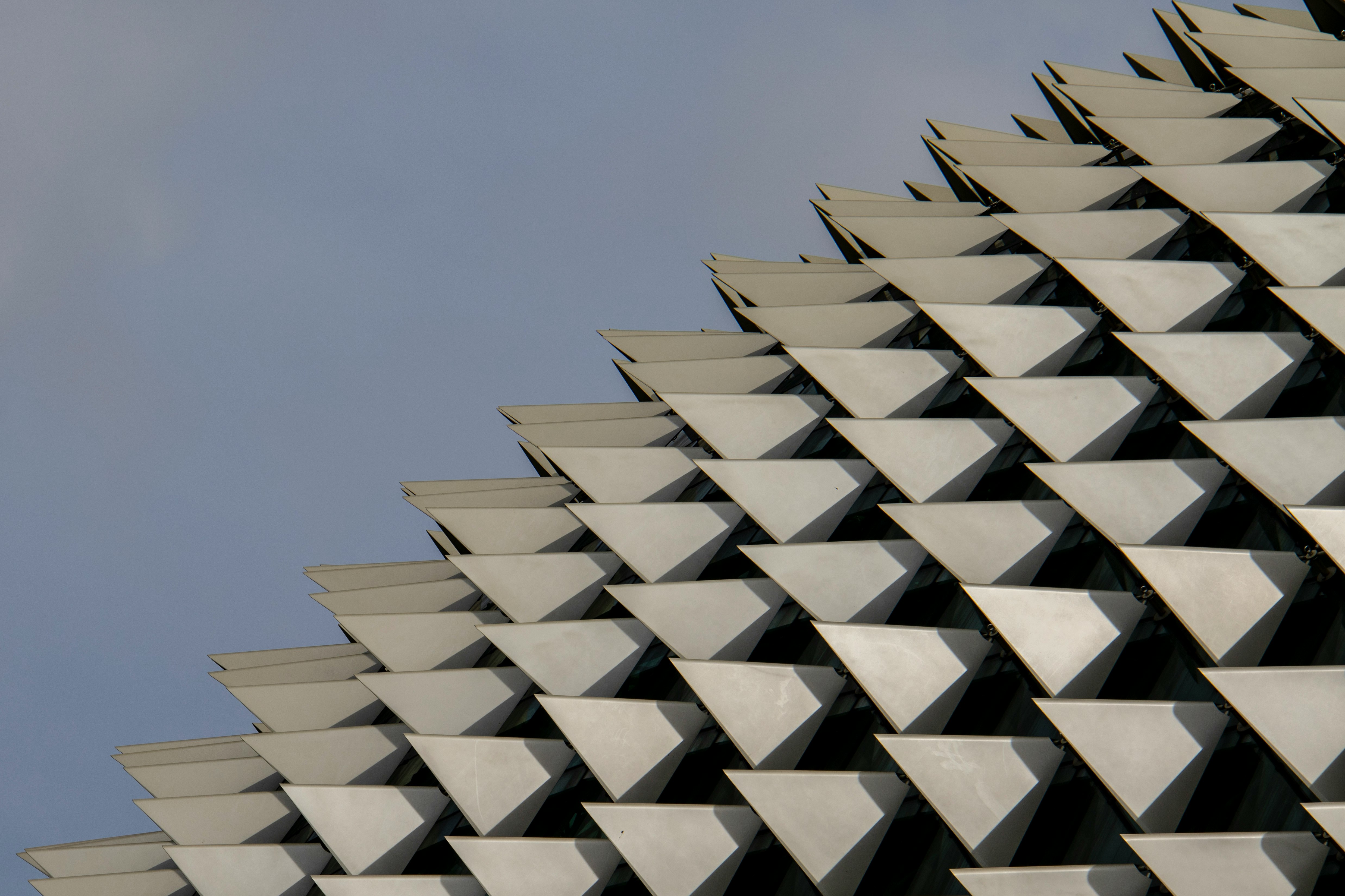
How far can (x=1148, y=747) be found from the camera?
9.33m

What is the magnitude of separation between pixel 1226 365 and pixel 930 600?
4399 millimetres

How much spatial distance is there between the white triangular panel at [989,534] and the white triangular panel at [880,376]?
130 inches

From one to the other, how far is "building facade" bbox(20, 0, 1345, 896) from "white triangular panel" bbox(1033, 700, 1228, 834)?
3 centimetres

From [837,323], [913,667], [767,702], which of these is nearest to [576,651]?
[767,702]

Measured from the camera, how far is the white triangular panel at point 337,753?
15555 mm

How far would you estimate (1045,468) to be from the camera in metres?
11.6

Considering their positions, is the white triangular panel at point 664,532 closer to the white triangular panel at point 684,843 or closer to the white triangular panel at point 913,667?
the white triangular panel at point 913,667

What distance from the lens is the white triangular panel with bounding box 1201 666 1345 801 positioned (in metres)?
8.45

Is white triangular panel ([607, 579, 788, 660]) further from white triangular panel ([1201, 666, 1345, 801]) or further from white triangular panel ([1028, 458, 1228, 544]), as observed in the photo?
white triangular panel ([1201, 666, 1345, 801])

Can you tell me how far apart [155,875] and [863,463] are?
13.1m

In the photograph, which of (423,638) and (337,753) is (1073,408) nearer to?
(423,638)

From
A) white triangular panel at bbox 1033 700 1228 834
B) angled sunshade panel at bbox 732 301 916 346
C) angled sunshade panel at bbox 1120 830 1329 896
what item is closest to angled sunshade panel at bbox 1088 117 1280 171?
angled sunshade panel at bbox 732 301 916 346

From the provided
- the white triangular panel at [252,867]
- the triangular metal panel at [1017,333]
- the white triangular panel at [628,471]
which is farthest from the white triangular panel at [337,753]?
the triangular metal panel at [1017,333]

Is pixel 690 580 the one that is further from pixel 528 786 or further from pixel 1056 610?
pixel 1056 610
